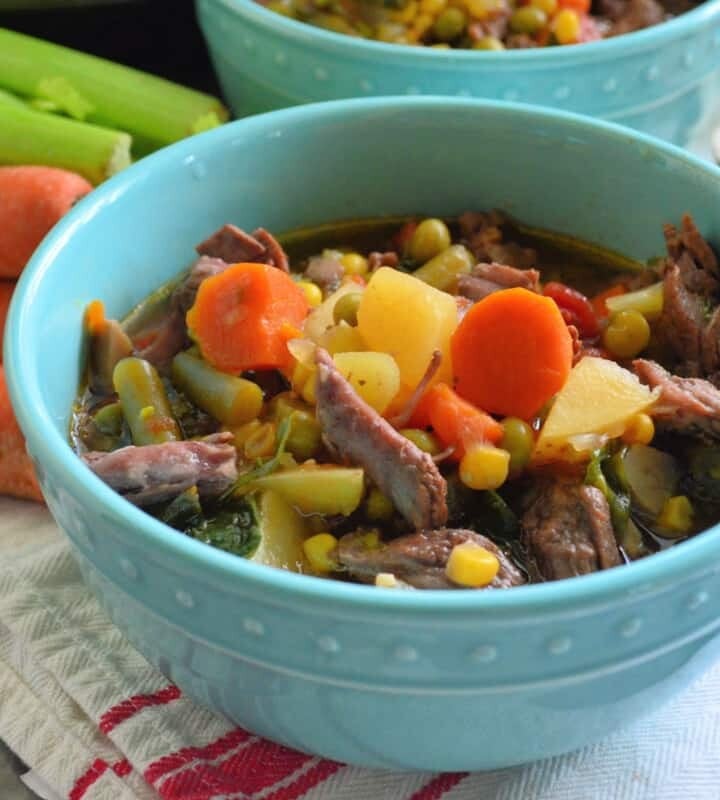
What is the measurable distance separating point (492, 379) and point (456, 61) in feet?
3.29

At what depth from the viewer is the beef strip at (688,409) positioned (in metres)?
1.82

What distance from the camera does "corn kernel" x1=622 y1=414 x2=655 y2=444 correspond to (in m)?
1.83

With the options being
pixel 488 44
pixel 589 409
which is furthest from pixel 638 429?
pixel 488 44

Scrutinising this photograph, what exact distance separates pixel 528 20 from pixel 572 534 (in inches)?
67.1

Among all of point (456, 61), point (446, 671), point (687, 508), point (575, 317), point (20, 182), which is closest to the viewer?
point (446, 671)

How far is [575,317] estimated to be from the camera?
219 centimetres

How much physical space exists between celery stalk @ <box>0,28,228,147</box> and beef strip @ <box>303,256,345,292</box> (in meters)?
0.96

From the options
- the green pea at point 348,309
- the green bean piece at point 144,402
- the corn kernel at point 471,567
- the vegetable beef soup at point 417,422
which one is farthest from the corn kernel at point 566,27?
the corn kernel at point 471,567

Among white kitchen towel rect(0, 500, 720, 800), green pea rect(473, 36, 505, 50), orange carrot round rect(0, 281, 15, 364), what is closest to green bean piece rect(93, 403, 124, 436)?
white kitchen towel rect(0, 500, 720, 800)

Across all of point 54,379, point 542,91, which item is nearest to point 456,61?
point 542,91

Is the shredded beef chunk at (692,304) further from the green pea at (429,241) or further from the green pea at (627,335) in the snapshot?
the green pea at (429,241)

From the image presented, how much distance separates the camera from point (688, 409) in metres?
1.82

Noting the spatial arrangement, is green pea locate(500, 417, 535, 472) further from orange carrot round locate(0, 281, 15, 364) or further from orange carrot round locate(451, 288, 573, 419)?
orange carrot round locate(0, 281, 15, 364)

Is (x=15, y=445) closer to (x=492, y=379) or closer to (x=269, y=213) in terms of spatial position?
(x=269, y=213)
